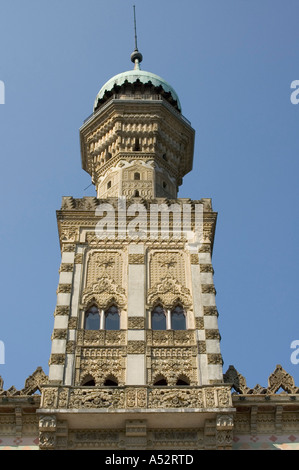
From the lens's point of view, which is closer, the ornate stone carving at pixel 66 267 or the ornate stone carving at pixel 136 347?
the ornate stone carving at pixel 136 347

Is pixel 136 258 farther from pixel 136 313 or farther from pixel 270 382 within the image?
pixel 270 382

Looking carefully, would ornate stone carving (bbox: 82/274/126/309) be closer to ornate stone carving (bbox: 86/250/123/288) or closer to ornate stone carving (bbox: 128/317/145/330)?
ornate stone carving (bbox: 86/250/123/288)

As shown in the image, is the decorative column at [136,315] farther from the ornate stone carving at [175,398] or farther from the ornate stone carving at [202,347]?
the ornate stone carving at [202,347]

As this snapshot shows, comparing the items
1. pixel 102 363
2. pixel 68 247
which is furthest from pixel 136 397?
pixel 68 247

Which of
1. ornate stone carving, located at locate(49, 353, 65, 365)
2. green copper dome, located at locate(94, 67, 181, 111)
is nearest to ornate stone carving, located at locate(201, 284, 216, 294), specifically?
ornate stone carving, located at locate(49, 353, 65, 365)

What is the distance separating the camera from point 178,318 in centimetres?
2075

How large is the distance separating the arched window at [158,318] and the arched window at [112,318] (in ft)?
3.53

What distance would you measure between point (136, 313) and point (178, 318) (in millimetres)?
1307

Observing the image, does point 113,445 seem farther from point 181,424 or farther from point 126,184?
point 126,184

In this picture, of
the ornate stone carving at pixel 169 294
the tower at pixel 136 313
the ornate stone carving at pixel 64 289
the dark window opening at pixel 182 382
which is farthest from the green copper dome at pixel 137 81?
the dark window opening at pixel 182 382

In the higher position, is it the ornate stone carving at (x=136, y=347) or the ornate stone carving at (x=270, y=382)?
the ornate stone carving at (x=136, y=347)

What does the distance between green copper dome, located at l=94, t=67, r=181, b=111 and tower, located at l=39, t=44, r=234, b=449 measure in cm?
191

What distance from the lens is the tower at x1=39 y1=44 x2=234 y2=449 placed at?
17828mm

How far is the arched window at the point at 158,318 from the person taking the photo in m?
20.5
